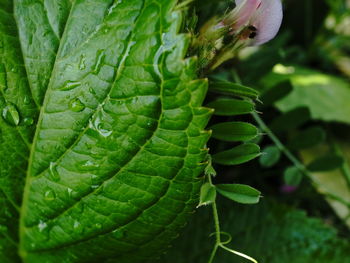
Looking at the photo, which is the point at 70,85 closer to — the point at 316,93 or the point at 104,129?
the point at 104,129

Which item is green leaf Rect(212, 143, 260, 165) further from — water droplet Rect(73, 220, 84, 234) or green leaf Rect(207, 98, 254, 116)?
water droplet Rect(73, 220, 84, 234)

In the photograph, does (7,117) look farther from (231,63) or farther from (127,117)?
(231,63)

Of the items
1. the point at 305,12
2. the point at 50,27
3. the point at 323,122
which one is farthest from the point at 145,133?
the point at 305,12

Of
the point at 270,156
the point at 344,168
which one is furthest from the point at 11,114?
the point at 344,168

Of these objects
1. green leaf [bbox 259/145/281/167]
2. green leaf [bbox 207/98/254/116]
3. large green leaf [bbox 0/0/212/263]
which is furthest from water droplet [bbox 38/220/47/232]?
green leaf [bbox 259/145/281/167]

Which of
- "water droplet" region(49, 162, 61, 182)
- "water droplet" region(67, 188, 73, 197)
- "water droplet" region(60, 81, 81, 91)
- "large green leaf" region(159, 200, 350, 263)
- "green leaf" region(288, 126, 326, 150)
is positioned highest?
"water droplet" region(60, 81, 81, 91)
